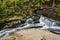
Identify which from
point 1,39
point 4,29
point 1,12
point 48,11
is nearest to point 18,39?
point 1,39

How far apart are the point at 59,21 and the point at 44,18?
80 cm

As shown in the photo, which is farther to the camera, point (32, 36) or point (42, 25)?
point (42, 25)

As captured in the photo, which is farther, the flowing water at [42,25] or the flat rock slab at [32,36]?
the flowing water at [42,25]

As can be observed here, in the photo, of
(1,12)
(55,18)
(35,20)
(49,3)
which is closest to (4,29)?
(1,12)

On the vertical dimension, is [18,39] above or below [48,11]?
below

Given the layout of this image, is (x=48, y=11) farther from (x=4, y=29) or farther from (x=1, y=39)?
(x=1, y=39)

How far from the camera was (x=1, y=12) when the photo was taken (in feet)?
27.2

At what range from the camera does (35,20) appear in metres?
8.70

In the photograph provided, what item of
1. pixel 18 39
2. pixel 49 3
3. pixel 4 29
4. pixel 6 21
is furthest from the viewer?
pixel 49 3

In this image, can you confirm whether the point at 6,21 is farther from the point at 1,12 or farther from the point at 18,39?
the point at 18,39

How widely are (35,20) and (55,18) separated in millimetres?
1212

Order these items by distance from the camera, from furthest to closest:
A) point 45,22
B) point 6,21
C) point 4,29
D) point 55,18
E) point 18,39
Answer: point 55,18 < point 45,22 < point 6,21 < point 4,29 < point 18,39

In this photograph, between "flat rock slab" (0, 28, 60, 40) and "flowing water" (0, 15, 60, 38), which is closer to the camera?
"flat rock slab" (0, 28, 60, 40)

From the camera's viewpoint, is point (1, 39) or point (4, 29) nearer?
point (1, 39)
